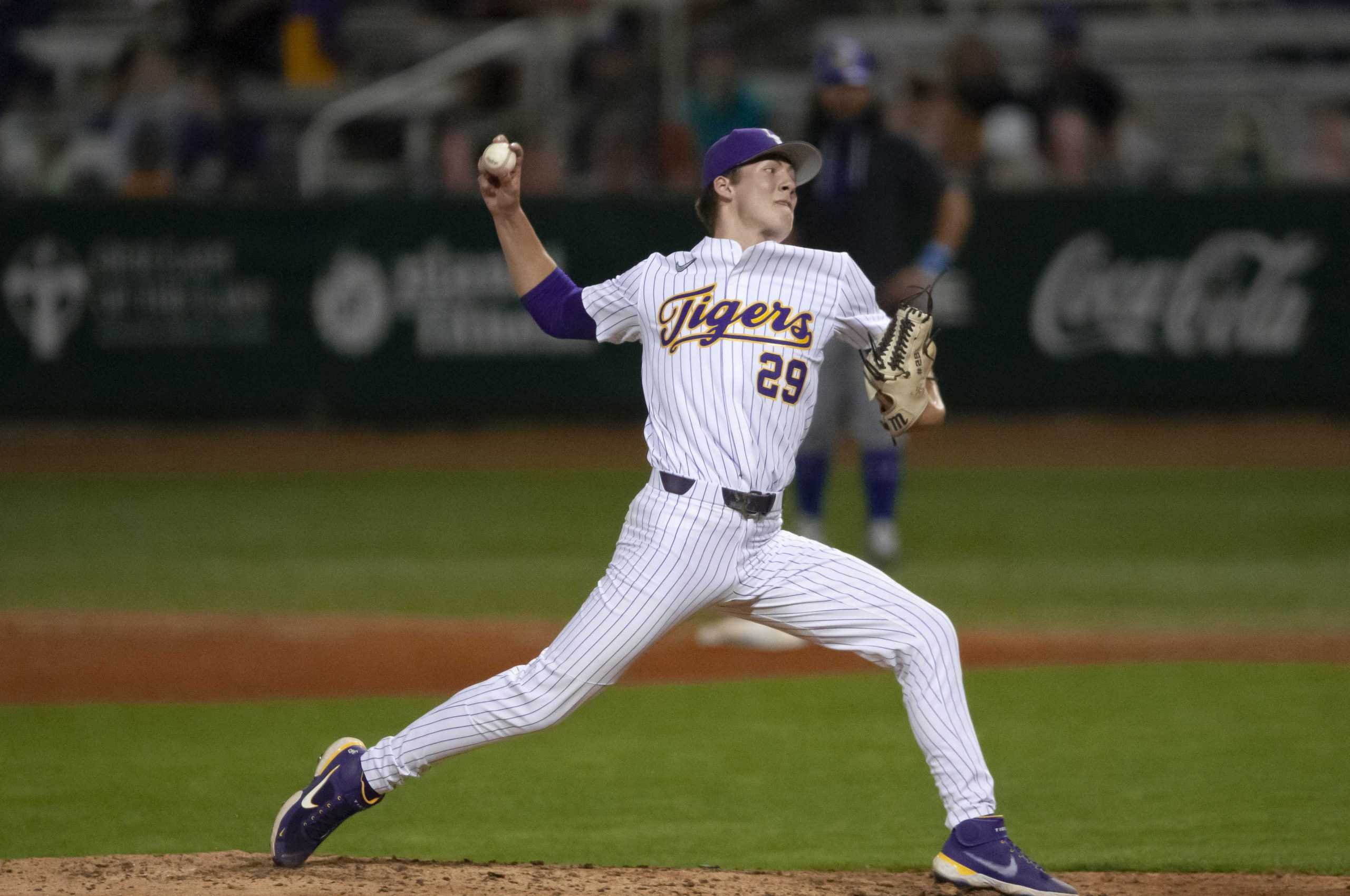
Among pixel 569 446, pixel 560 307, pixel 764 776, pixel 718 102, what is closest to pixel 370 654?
pixel 764 776

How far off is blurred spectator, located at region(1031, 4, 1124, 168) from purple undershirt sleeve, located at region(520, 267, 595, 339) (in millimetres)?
11392

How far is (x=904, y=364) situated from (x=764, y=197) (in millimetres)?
519

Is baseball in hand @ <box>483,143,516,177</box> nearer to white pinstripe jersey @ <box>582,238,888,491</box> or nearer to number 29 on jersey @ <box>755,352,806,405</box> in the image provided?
white pinstripe jersey @ <box>582,238,888,491</box>

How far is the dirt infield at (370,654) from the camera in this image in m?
7.05

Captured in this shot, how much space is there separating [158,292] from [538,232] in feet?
10.5

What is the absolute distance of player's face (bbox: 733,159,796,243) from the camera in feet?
13.6

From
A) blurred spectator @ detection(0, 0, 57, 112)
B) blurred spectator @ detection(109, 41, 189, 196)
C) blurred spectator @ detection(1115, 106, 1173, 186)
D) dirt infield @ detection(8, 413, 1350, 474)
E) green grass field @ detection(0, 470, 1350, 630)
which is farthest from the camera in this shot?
blurred spectator @ detection(0, 0, 57, 112)

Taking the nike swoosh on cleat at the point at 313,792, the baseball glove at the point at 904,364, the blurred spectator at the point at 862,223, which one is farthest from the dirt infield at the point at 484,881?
the blurred spectator at the point at 862,223

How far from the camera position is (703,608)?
4078 millimetres

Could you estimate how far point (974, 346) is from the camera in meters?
14.5

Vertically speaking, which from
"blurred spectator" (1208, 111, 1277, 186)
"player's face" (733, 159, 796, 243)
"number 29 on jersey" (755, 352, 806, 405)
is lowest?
"number 29 on jersey" (755, 352, 806, 405)

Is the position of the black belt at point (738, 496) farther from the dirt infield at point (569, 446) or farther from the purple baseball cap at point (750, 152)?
the dirt infield at point (569, 446)

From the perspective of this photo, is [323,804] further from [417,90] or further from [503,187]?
[417,90]

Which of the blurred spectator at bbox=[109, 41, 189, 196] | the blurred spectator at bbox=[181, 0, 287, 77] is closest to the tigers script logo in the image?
the blurred spectator at bbox=[109, 41, 189, 196]
